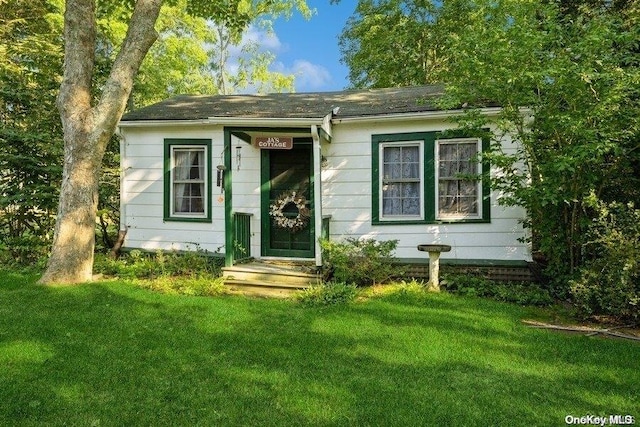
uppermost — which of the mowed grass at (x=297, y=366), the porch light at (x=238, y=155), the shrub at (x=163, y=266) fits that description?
the porch light at (x=238, y=155)

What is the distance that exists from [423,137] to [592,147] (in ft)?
10.3

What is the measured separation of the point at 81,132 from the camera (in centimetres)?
709

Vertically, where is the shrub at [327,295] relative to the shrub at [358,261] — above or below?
below

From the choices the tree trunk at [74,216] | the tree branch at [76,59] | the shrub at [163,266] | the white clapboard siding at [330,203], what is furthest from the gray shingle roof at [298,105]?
the shrub at [163,266]

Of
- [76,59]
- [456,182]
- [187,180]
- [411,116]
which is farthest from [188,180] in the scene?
[456,182]

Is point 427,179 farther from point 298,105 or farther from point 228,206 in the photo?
point 228,206

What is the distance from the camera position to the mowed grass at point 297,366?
3037 mm

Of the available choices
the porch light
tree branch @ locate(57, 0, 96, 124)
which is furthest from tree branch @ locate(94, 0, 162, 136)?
the porch light

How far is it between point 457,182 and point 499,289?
2051 millimetres

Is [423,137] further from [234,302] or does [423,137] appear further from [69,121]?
[69,121]

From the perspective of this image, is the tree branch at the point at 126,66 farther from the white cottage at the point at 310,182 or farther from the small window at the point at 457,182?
the small window at the point at 457,182

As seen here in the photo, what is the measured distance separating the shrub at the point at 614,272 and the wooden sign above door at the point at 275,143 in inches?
188

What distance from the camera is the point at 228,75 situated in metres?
30.4

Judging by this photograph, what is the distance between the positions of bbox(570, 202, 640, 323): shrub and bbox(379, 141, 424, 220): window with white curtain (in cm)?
299
